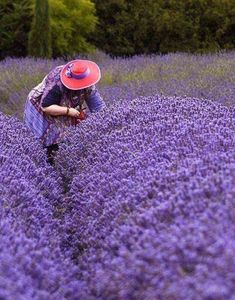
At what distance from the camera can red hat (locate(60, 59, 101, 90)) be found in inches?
210

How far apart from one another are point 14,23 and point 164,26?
9.35ft

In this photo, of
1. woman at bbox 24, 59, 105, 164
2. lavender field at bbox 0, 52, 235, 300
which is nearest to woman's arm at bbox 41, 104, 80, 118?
woman at bbox 24, 59, 105, 164

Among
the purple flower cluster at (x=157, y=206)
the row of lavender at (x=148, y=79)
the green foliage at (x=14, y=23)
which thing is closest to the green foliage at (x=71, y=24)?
the green foliage at (x=14, y=23)

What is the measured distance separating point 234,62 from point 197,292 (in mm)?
6793

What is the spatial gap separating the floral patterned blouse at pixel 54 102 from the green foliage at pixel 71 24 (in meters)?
6.95

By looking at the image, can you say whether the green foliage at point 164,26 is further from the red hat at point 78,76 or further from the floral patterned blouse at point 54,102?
the red hat at point 78,76

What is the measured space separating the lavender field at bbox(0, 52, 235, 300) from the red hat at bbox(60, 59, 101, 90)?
0.28 metres

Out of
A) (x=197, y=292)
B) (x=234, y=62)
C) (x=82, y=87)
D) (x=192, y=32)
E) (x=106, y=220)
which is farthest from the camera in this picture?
(x=192, y=32)

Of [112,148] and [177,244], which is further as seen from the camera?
[112,148]

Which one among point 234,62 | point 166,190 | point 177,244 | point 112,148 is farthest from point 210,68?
point 177,244

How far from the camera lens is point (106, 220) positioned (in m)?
2.94

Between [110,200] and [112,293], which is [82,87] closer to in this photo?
[110,200]

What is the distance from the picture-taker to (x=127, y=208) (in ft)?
9.18

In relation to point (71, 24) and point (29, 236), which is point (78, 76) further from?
point (71, 24)
